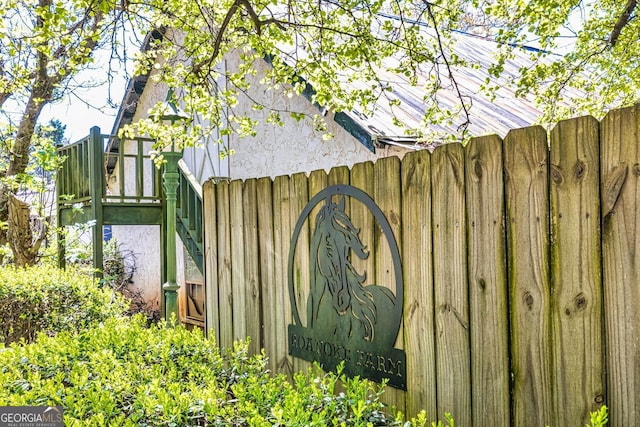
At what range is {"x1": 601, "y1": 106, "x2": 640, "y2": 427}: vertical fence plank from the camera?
6.13 feet

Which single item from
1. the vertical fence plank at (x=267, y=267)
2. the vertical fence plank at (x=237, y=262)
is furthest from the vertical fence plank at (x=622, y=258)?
the vertical fence plank at (x=237, y=262)

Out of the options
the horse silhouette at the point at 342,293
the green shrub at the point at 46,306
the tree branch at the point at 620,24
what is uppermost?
the tree branch at the point at 620,24

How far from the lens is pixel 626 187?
189 centimetres

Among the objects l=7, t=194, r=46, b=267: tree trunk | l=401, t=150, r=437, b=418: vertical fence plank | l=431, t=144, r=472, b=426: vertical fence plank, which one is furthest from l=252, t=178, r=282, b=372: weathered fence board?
l=7, t=194, r=46, b=267: tree trunk

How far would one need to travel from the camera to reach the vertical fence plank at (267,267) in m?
3.56

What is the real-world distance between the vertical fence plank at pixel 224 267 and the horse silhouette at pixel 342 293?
95cm

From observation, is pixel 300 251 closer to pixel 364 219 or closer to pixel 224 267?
pixel 364 219

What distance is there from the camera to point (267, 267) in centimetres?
359

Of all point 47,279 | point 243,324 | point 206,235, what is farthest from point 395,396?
point 47,279

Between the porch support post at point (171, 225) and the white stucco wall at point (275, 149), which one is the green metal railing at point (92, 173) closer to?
the white stucco wall at point (275, 149)

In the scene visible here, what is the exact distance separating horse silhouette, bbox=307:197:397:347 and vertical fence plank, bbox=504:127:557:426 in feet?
2.26

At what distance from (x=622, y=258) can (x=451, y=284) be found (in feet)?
2.40

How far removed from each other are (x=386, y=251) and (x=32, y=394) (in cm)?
169

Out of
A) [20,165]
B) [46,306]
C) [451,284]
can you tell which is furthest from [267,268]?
[20,165]
